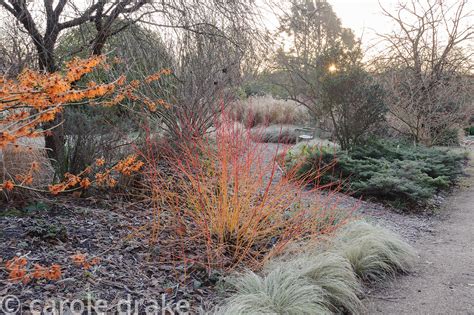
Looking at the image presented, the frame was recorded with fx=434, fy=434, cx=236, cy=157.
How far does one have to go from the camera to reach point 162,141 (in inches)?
240

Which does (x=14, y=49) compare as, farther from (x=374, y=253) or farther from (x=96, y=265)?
(x=374, y=253)

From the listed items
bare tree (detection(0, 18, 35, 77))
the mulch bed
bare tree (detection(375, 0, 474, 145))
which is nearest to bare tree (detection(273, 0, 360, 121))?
bare tree (detection(375, 0, 474, 145))

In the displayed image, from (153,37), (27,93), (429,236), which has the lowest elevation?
(429,236)

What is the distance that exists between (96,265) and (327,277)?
1613 mm

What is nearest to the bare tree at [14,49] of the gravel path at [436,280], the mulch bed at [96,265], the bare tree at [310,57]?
the mulch bed at [96,265]

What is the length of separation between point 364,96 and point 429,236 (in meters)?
3.48

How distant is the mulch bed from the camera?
254cm

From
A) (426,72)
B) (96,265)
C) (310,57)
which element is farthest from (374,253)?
(310,57)

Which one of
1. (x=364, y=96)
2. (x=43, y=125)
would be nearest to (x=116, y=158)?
(x=43, y=125)

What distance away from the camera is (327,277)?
3117 millimetres

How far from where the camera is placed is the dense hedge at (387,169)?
20.8 feet

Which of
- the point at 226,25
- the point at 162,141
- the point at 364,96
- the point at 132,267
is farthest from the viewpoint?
the point at 364,96

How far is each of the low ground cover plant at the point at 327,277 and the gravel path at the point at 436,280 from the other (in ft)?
0.51

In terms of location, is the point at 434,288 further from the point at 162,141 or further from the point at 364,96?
the point at 364,96
